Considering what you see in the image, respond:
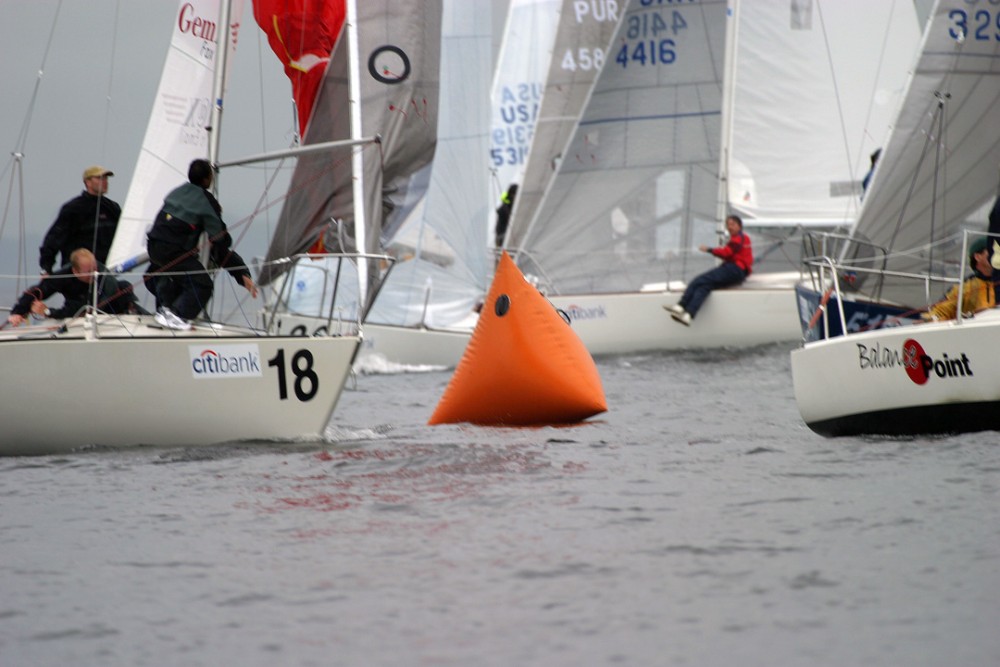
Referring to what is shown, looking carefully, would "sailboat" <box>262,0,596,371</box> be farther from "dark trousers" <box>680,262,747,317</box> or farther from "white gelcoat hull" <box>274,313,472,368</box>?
"dark trousers" <box>680,262,747,317</box>

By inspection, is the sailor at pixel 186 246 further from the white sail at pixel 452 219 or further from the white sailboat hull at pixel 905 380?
the white sail at pixel 452 219

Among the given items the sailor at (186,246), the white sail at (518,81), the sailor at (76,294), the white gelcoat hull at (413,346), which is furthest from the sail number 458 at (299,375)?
the white sail at (518,81)

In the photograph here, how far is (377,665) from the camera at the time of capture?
14.1 feet

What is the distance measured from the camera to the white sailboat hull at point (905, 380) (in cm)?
759

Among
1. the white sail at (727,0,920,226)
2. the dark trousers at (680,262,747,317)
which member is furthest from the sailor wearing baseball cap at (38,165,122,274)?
the white sail at (727,0,920,226)

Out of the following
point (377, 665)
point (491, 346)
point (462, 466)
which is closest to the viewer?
point (377, 665)

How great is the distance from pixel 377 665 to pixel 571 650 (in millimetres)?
532

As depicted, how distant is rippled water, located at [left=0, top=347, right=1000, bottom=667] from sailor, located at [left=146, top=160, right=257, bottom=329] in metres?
1.09

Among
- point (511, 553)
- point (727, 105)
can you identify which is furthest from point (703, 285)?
point (511, 553)

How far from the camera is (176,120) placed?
1332 centimetres

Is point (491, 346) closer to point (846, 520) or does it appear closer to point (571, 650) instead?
point (846, 520)

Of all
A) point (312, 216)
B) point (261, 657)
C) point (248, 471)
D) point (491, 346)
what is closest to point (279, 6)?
point (312, 216)

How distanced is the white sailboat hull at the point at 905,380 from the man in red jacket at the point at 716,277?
29.6 ft

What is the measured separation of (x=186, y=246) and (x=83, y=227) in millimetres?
930
